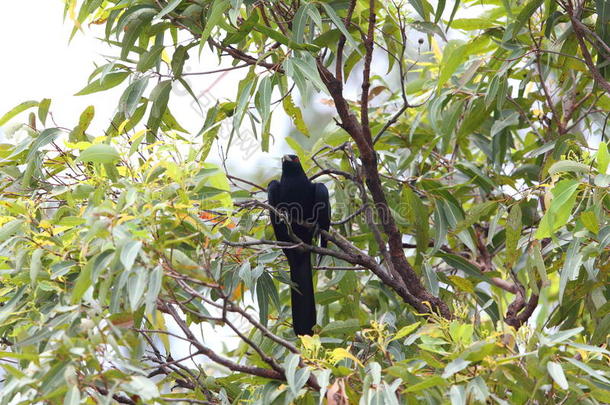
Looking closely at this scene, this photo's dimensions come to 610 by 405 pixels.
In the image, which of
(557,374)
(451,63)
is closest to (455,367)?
(557,374)

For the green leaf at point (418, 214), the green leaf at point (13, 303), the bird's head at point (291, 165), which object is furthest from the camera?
the bird's head at point (291, 165)

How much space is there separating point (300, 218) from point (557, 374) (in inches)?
90.1

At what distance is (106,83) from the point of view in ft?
9.86

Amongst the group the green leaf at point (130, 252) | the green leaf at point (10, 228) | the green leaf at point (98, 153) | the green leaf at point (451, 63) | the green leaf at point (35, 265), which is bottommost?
the green leaf at point (35, 265)

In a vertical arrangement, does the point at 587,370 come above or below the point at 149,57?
below

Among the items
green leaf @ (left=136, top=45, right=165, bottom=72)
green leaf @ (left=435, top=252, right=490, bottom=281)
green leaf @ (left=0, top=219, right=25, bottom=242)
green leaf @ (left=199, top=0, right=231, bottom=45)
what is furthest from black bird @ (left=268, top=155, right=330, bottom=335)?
green leaf @ (left=0, top=219, right=25, bottom=242)

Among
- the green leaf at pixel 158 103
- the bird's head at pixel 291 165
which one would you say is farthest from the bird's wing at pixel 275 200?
the green leaf at pixel 158 103

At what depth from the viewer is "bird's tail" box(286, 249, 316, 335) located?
3332 millimetres

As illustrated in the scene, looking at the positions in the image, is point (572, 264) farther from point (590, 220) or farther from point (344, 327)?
point (344, 327)

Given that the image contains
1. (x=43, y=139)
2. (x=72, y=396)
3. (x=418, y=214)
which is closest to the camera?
(x=72, y=396)

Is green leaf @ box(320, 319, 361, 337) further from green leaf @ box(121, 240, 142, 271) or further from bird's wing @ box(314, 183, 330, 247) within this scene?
green leaf @ box(121, 240, 142, 271)

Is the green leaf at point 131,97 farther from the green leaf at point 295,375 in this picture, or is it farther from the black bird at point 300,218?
the green leaf at point 295,375

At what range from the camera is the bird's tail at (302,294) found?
3332 mm

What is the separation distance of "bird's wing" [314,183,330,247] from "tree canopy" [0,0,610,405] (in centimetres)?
10
